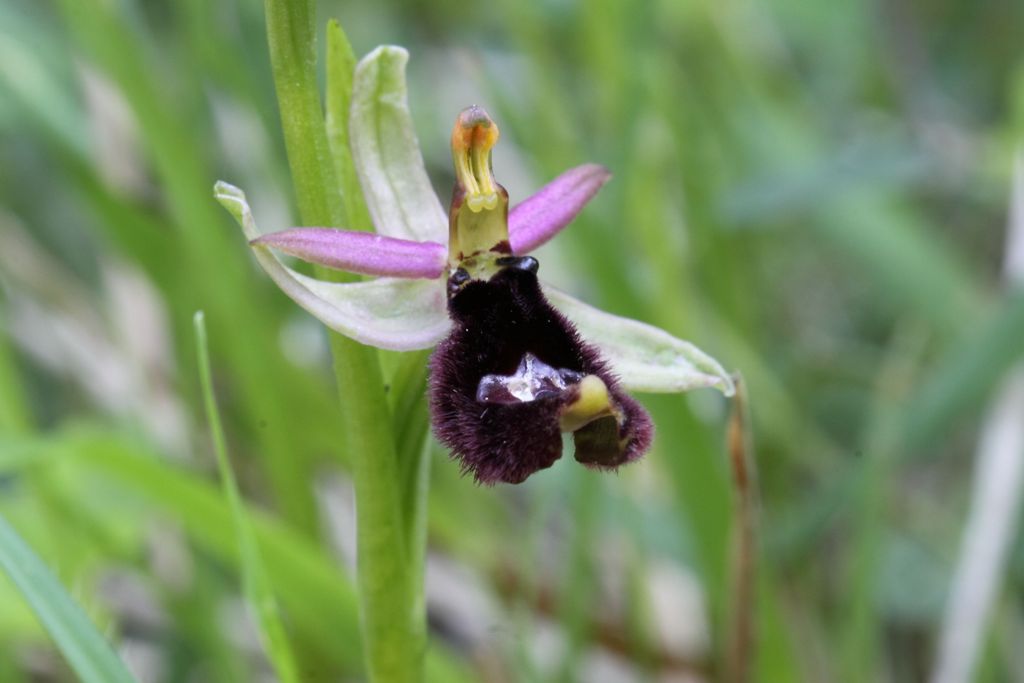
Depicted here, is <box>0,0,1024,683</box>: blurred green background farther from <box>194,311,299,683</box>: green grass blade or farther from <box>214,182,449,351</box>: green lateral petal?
<box>194,311,299,683</box>: green grass blade

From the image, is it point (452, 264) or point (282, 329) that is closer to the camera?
point (452, 264)

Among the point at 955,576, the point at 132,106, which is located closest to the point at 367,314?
the point at 132,106

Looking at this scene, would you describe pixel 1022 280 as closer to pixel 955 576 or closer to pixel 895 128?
pixel 955 576

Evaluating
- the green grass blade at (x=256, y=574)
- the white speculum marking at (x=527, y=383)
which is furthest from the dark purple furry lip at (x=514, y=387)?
the green grass blade at (x=256, y=574)

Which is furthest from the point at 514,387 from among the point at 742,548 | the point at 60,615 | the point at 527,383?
the point at 742,548

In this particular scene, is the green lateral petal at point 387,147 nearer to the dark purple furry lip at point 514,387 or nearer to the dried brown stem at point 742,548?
the dark purple furry lip at point 514,387

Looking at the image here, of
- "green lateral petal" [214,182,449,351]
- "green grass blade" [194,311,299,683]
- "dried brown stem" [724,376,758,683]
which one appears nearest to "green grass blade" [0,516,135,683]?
"green grass blade" [194,311,299,683]
